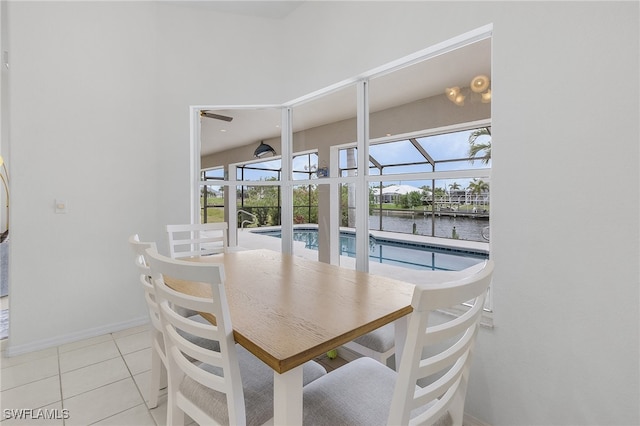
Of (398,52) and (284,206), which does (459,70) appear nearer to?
(398,52)

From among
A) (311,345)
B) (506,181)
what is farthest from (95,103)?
(506,181)

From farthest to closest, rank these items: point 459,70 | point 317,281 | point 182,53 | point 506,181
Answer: point 182,53 → point 459,70 → point 317,281 → point 506,181

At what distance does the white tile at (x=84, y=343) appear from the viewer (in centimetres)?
250

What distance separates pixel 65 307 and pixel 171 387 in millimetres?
2050

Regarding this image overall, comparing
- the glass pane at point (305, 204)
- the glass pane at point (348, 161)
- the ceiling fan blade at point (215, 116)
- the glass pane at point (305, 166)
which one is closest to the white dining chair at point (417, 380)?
the glass pane at point (348, 161)

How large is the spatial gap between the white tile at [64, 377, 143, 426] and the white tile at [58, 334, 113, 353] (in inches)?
31.2

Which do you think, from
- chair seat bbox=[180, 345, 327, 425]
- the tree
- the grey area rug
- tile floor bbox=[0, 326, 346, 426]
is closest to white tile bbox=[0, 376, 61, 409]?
tile floor bbox=[0, 326, 346, 426]

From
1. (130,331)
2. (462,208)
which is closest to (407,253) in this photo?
(462,208)

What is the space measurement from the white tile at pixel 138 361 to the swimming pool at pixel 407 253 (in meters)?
1.62

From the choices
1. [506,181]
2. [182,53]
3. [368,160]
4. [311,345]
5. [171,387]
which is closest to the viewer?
[311,345]

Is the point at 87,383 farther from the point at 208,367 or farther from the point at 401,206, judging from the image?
the point at 401,206

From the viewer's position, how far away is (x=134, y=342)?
2600mm

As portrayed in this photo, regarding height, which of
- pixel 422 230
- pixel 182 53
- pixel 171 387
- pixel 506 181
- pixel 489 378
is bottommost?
pixel 489 378

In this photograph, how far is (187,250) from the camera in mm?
3023
